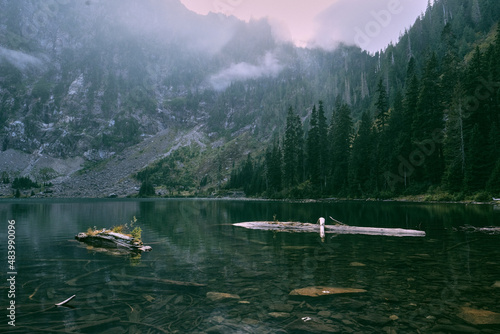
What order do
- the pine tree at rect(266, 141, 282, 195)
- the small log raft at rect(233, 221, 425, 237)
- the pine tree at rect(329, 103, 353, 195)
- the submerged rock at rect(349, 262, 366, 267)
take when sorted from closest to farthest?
the submerged rock at rect(349, 262, 366, 267), the small log raft at rect(233, 221, 425, 237), the pine tree at rect(329, 103, 353, 195), the pine tree at rect(266, 141, 282, 195)

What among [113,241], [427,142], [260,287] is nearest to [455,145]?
[427,142]

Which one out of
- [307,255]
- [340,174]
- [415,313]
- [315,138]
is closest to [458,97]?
[340,174]

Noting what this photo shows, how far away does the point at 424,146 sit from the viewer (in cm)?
7156

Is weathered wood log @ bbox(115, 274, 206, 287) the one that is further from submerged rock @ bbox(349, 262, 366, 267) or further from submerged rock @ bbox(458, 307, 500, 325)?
submerged rock @ bbox(458, 307, 500, 325)

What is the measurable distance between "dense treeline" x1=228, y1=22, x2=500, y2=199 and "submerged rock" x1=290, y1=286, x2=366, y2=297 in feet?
183

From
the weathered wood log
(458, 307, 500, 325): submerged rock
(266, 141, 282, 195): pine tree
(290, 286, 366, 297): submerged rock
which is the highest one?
(266, 141, 282, 195): pine tree

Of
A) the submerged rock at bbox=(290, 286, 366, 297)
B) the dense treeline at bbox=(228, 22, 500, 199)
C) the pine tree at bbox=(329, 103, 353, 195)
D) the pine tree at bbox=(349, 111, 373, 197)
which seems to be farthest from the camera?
the pine tree at bbox=(329, 103, 353, 195)

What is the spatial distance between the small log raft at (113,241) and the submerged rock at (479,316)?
1762 cm

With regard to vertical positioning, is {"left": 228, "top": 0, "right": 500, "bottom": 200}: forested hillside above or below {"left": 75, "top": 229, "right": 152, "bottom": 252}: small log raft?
above

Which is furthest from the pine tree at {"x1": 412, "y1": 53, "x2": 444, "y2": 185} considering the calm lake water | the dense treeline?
the calm lake water

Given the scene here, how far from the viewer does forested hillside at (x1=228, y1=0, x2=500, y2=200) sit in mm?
58806

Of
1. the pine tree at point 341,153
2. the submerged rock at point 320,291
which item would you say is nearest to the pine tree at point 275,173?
the pine tree at point 341,153

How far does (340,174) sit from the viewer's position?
9725 centimetres

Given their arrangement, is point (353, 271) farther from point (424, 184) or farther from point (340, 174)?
point (340, 174)
